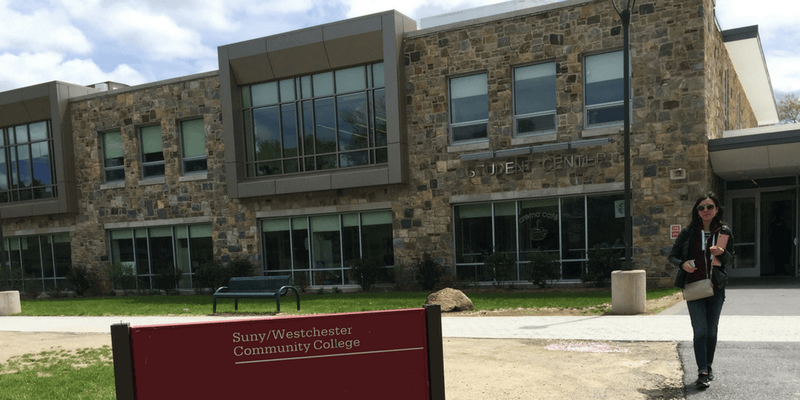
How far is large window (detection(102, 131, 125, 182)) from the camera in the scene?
21234 millimetres

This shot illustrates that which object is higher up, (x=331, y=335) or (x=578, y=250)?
(x=331, y=335)

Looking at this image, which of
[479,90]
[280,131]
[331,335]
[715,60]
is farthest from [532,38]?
[331,335]

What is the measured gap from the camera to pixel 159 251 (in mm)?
20938

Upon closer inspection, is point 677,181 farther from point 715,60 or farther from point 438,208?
point 438,208

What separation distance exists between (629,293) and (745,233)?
9.62 m

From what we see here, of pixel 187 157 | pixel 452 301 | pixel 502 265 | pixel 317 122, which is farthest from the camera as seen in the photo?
pixel 187 157

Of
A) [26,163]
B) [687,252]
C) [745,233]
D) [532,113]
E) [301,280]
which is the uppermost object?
[532,113]

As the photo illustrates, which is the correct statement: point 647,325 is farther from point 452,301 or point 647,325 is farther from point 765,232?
point 765,232

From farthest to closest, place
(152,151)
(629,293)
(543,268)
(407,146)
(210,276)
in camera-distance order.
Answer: (152,151), (210,276), (407,146), (543,268), (629,293)

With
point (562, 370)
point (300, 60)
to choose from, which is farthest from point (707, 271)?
point (300, 60)

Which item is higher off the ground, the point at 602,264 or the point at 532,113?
the point at 532,113

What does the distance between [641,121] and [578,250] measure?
152 inches

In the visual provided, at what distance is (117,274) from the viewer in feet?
68.9

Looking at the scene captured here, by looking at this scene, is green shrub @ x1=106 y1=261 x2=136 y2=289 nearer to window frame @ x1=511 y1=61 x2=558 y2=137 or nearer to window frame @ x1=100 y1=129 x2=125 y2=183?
window frame @ x1=100 y1=129 x2=125 y2=183
